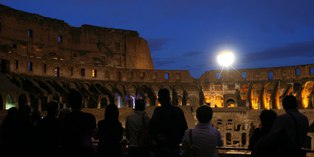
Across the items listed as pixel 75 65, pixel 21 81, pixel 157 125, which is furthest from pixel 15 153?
pixel 75 65

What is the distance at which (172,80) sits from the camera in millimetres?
47000

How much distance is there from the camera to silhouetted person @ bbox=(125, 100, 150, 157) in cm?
630

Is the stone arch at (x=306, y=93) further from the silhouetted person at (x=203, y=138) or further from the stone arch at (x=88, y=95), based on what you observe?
the silhouetted person at (x=203, y=138)

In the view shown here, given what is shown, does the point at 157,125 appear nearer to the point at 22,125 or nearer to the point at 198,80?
the point at 22,125

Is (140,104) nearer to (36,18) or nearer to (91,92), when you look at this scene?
(91,92)

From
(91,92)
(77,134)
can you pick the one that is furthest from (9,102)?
(77,134)

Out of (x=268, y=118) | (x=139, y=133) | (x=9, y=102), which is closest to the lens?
(x=268, y=118)

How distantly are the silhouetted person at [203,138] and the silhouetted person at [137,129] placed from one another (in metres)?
1.77

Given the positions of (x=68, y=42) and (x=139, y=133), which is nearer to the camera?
(x=139, y=133)

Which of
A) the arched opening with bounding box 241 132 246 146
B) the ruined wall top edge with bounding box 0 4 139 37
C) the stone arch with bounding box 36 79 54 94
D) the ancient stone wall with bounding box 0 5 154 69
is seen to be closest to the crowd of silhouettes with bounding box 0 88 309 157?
the stone arch with bounding box 36 79 54 94

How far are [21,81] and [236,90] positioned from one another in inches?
986

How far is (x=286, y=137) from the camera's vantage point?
420cm

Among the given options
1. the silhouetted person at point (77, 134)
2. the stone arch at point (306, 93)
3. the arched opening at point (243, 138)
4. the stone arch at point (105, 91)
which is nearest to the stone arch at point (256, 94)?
the stone arch at point (306, 93)

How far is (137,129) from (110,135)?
1.63 feet
